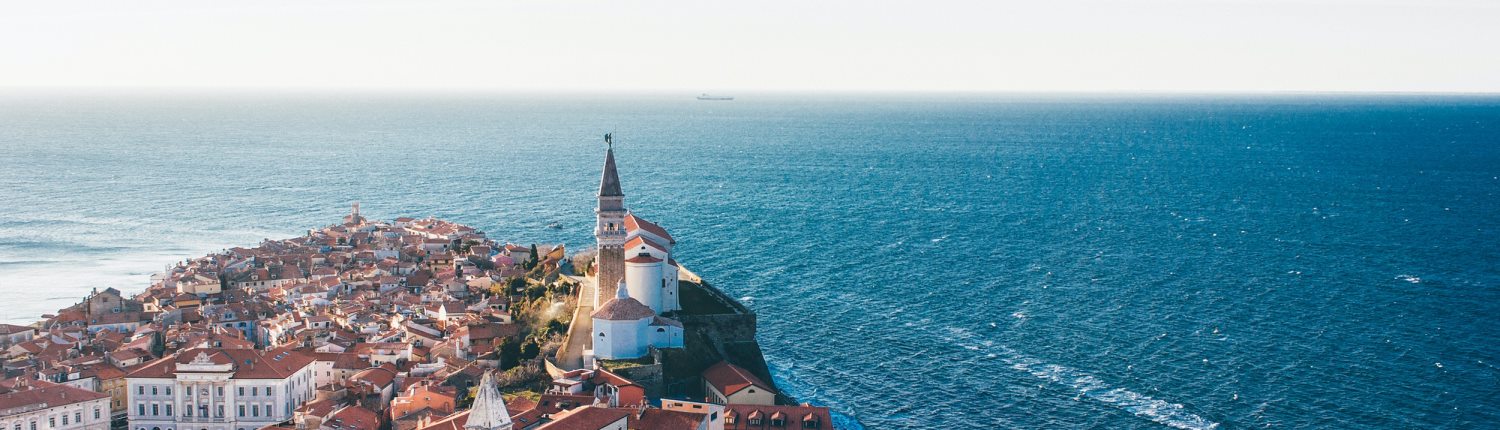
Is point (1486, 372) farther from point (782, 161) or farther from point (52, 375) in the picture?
point (782, 161)

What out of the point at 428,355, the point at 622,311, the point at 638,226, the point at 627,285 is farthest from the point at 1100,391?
the point at 428,355

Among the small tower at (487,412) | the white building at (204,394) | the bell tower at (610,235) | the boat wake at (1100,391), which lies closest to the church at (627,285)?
the bell tower at (610,235)

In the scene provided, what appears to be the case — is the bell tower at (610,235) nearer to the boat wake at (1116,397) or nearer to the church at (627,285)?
the church at (627,285)

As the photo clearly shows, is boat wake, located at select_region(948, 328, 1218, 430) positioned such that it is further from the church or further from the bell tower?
the bell tower

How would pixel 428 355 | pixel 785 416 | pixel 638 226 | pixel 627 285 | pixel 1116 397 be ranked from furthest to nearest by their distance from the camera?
pixel 638 226, pixel 428 355, pixel 627 285, pixel 1116 397, pixel 785 416

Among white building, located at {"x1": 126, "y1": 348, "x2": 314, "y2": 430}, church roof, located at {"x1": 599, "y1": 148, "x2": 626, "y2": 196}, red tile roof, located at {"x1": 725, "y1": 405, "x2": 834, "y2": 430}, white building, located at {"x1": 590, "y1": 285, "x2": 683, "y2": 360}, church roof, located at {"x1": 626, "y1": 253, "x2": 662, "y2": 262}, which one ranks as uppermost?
church roof, located at {"x1": 599, "y1": 148, "x2": 626, "y2": 196}

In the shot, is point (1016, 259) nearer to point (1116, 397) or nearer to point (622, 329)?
point (1116, 397)

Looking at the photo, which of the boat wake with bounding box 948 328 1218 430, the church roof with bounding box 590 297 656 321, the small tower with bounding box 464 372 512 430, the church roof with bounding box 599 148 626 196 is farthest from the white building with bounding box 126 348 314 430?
the boat wake with bounding box 948 328 1218 430
